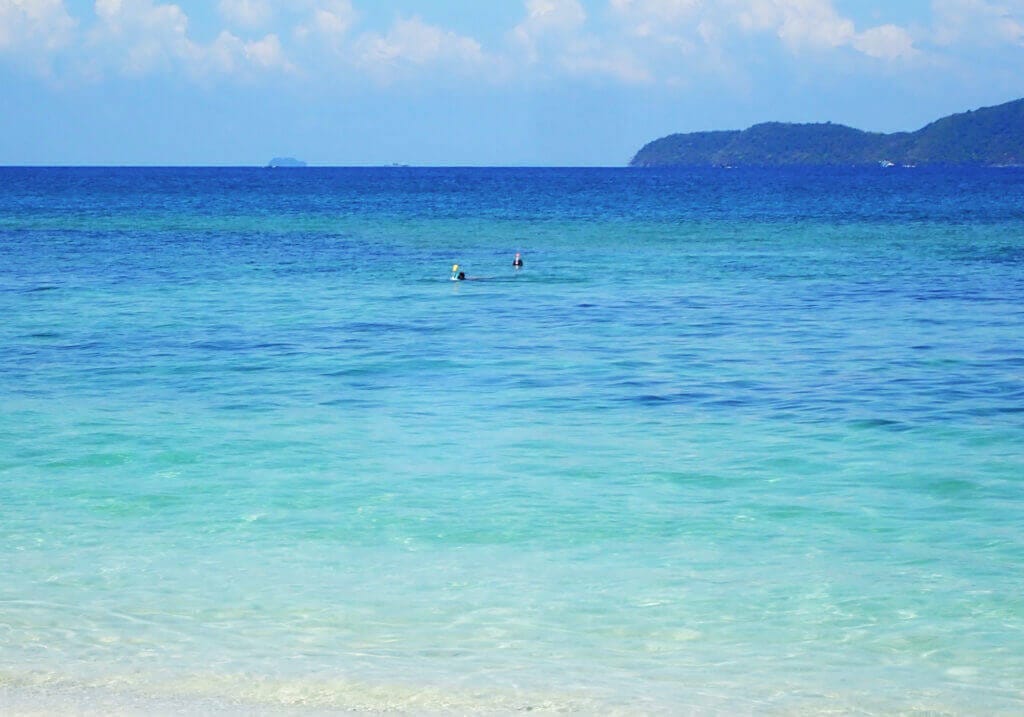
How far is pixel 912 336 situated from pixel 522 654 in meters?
15.5

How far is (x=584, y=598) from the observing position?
9672mm

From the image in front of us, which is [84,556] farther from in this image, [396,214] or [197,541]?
[396,214]

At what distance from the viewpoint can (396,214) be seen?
7200 centimetres

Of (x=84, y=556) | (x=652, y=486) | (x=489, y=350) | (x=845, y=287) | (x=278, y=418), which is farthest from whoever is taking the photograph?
(x=845, y=287)

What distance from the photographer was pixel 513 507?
12.1m

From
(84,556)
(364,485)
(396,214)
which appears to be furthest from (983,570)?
(396,214)

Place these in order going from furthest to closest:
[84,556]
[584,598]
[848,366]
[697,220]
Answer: [697,220]
[848,366]
[84,556]
[584,598]

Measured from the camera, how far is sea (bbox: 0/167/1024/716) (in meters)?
8.27

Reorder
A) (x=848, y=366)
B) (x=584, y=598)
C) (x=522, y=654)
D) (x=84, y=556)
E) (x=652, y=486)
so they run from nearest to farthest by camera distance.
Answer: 1. (x=522, y=654)
2. (x=584, y=598)
3. (x=84, y=556)
4. (x=652, y=486)
5. (x=848, y=366)

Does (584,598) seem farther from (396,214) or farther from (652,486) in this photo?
(396,214)

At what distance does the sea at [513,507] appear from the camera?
8.27 m

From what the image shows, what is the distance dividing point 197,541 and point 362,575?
1.78 m

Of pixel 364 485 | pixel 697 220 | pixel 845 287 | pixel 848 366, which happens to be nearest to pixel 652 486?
pixel 364 485

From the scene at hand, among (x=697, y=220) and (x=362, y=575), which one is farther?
(x=697, y=220)
